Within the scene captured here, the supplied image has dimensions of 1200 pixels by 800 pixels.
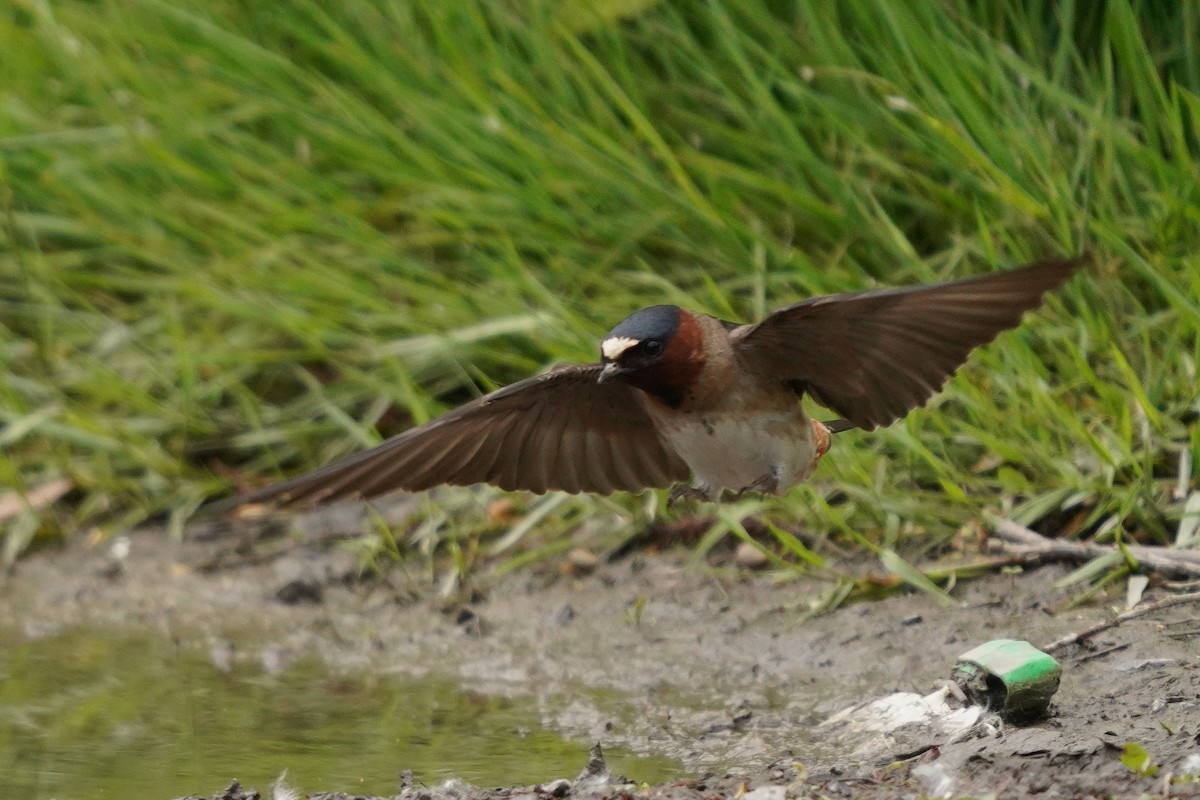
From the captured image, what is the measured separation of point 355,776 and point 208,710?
2.66 ft

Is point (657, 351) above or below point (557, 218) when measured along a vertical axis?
above

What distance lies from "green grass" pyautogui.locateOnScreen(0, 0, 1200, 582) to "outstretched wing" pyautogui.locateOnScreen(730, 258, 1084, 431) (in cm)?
73

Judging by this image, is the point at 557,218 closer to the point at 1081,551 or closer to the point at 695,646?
Answer: the point at 695,646

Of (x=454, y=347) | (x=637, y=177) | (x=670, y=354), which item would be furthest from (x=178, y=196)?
(x=670, y=354)

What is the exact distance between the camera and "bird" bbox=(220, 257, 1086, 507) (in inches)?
132

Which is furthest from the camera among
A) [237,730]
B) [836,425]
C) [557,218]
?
[557,218]

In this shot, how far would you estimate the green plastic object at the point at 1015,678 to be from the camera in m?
3.19

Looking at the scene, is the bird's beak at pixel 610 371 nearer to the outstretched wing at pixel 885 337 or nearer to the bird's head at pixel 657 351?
the bird's head at pixel 657 351

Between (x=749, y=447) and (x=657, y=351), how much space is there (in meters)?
0.34

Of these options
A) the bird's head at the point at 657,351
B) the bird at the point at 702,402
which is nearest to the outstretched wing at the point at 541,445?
the bird at the point at 702,402

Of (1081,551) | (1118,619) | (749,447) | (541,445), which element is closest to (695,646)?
(541,445)

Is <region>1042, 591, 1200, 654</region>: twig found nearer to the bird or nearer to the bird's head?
the bird

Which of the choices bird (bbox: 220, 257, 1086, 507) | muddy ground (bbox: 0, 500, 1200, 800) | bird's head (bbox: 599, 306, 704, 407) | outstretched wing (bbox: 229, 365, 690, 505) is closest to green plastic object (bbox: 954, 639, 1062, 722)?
muddy ground (bbox: 0, 500, 1200, 800)

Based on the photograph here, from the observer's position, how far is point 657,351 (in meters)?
3.50
